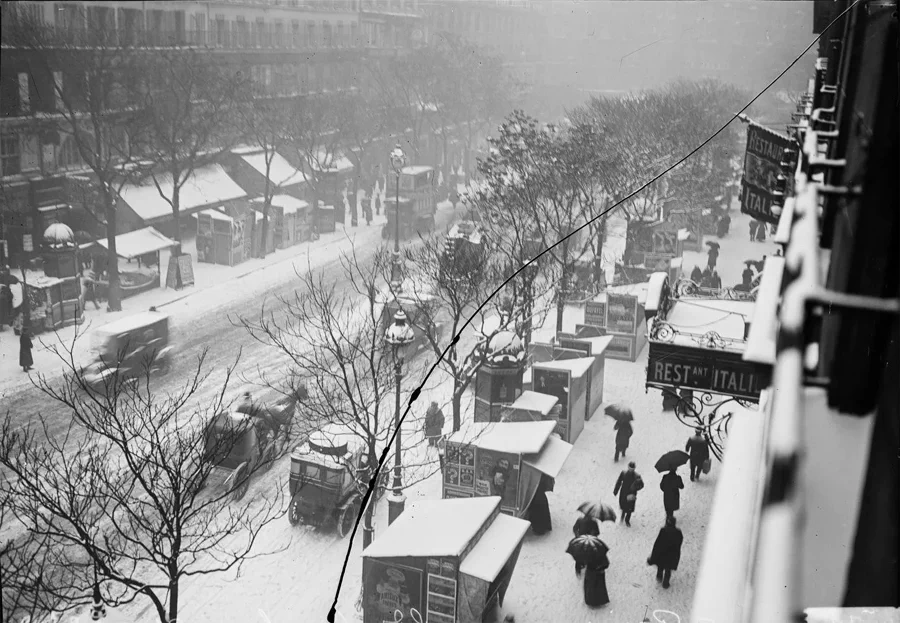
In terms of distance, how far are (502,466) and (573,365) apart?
307 centimetres

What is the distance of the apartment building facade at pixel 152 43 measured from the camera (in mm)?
10055

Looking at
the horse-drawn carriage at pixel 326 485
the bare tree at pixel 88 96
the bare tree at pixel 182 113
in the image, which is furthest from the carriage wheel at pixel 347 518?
the bare tree at pixel 182 113

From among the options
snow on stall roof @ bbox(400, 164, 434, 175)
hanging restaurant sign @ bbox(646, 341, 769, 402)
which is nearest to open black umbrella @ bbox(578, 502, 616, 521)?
hanging restaurant sign @ bbox(646, 341, 769, 402)

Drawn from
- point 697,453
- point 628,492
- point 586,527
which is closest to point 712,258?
point 697,453

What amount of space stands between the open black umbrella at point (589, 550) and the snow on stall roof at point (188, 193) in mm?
13903

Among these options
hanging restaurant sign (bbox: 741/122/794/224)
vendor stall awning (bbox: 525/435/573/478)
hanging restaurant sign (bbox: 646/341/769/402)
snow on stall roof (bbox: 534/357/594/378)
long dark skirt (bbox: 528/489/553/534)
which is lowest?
long dark skirt (bbox: 528/489/553/534)

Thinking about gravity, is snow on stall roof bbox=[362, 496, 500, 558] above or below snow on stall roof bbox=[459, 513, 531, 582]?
above

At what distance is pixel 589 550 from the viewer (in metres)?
7.29

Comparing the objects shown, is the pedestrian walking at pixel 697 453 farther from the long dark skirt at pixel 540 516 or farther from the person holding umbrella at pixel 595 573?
the person holding umbrella at pixel 595 573

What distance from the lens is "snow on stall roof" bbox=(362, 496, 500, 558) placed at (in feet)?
21.7

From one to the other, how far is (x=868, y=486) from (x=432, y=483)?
316 inches

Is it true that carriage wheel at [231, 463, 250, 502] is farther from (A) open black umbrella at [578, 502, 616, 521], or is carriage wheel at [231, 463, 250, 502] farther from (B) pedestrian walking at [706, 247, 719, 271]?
(B) pedestrian walking at [706, 247, 719, 271]

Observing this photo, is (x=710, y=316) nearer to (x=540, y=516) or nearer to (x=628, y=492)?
(x=628, y=492)

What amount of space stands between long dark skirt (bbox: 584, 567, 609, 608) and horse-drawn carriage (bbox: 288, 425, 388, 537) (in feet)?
8.47
